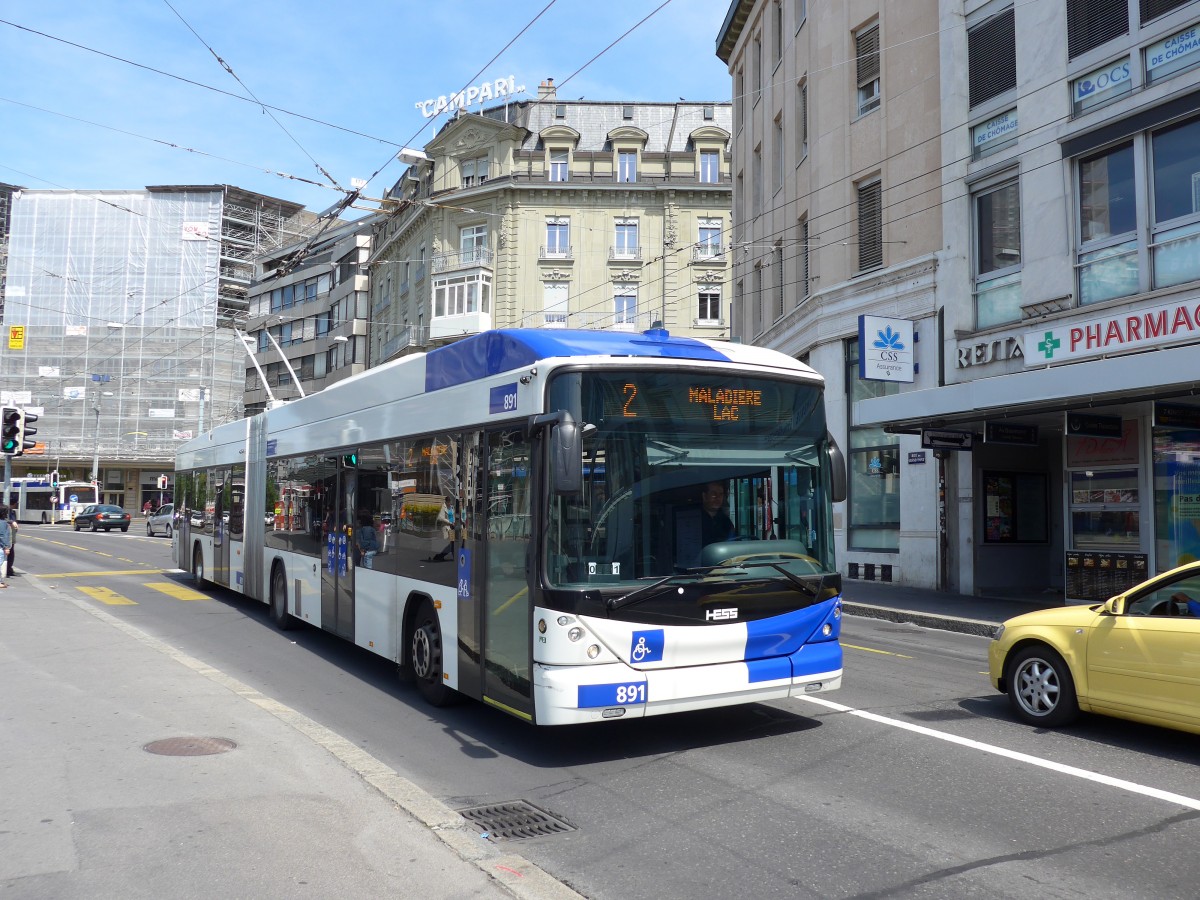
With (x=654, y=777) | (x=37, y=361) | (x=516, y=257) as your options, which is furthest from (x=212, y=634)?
(x=37, y=361)

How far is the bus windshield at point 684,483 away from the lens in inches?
262

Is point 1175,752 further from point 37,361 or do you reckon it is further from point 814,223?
point 37,361

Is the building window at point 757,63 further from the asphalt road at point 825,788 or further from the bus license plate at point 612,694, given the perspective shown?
the bus license plate at point 612,694

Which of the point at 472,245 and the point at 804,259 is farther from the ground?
the point at 472,245

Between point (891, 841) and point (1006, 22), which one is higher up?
point (1006, 22)

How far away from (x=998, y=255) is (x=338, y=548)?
14.2 m

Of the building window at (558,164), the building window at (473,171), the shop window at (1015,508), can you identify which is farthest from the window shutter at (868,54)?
the building window at (473,171)

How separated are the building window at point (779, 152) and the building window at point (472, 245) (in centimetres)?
2102

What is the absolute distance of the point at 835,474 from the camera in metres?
7.76

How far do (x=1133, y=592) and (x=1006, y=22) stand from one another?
15541 mm

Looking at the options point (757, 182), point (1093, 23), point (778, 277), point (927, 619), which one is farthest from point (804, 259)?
point (927, 619)

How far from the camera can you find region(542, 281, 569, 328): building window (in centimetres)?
4588

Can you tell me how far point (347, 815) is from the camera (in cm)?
546

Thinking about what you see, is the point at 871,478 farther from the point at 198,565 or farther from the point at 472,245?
the point at 472,245
